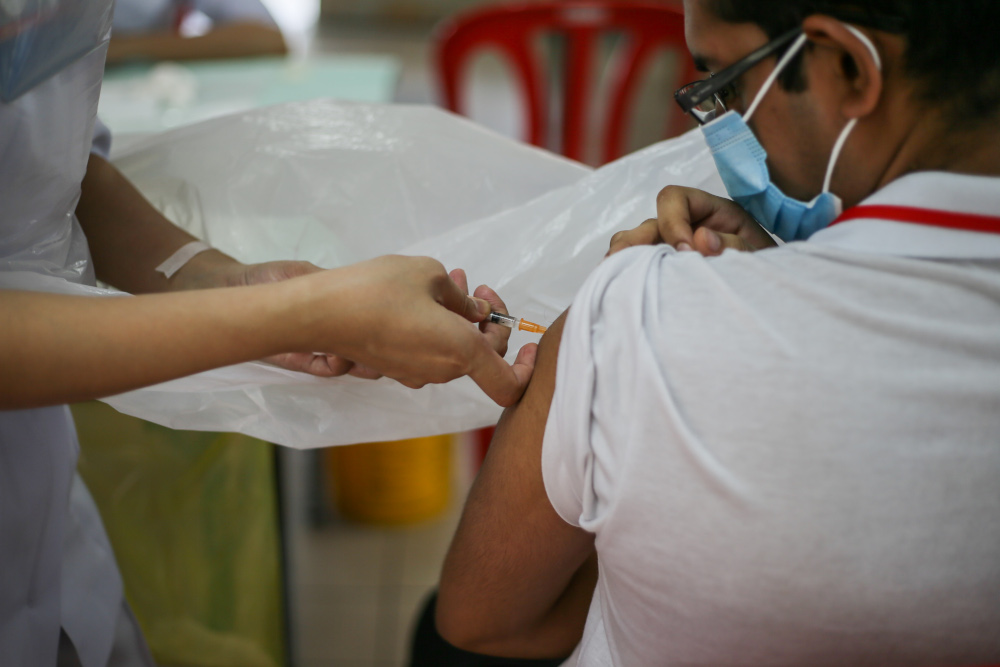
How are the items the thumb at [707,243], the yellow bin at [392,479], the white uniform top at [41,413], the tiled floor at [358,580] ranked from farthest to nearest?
the yellow bin at [392,479], the tiled floor at [358,580], the white uniform top at [41,413], the thumb at [707,243]

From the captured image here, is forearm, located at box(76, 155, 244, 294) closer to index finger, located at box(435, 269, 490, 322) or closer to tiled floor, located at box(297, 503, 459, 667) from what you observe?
index finger, located at box(435, 269, 490, 322)

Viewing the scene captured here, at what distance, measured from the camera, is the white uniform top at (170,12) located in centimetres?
239

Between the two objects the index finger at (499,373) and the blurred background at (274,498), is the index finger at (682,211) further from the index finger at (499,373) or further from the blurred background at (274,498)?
the blurred background at (274,498)

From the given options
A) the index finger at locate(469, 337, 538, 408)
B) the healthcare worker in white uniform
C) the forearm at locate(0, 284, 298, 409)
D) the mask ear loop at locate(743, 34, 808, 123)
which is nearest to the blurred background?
the healthcare worker in white uniform

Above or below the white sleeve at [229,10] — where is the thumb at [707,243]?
above

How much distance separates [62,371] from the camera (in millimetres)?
626

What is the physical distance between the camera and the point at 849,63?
65 cm

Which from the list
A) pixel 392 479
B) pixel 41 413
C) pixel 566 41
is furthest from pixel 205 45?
pixel 41 413

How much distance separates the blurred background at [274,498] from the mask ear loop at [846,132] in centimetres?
94

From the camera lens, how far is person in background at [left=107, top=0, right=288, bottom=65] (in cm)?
234

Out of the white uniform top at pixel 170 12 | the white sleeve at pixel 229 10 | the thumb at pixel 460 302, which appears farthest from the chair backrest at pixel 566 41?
the thumb at pixel 460 302

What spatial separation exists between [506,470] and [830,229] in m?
0.38

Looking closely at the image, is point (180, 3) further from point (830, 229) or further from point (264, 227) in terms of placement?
point (830, 229)

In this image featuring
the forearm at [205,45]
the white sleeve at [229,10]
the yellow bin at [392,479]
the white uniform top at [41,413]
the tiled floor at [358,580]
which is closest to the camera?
the white uniform top at [41,413]
